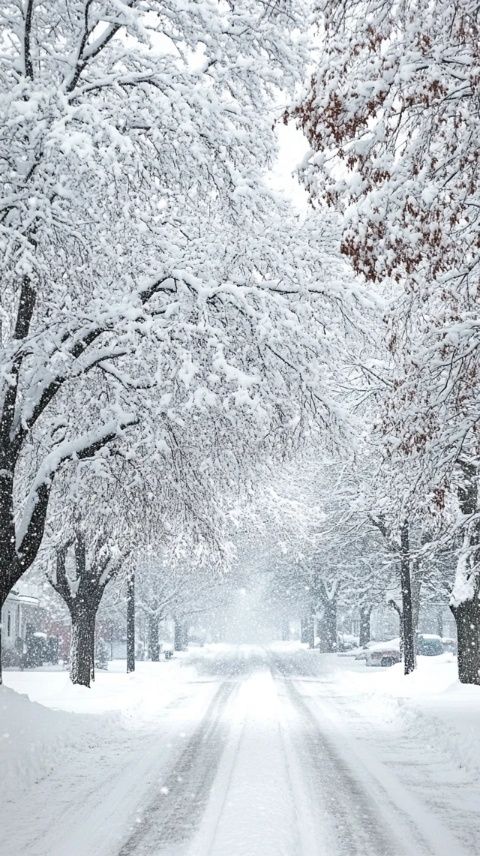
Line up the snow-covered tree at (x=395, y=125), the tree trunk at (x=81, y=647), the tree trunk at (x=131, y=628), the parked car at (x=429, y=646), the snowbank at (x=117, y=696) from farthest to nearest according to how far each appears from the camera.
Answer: the parked car at (x=429, y=646) < the tree trunk at (x=131, y=628) < the tree trunk at (x=81, y=647) < the snowbank at (x=117, y=696) < the snow-covered tree at (x=395, y=125)

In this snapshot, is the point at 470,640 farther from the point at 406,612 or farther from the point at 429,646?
the point at 429,646

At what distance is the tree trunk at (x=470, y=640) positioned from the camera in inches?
768

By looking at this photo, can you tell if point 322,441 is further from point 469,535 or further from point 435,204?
point 469,535

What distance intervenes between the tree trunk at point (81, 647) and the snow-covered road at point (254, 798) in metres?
7.11

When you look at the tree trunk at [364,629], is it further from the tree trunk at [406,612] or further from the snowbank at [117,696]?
the tree trunk at [406,612]

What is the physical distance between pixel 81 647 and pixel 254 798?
46.5 ft

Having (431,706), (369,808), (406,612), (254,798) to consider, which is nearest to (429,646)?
(406,612)

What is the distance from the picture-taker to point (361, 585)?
4100 centimetres

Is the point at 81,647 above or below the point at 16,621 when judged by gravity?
above

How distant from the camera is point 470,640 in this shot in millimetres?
19625

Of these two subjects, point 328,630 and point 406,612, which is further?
point 328,630

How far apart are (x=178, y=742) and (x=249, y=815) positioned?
18.7ft

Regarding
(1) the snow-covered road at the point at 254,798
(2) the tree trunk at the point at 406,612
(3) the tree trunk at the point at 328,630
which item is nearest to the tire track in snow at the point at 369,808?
(1) the snow-covered road at the point at 254,798

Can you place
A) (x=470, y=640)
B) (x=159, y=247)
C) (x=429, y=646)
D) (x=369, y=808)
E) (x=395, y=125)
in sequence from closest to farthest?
(x=395, y=125)
(x=369, y=808)
(x=159, y=247)
(x=470, y=640)
(x=429, y=646)
